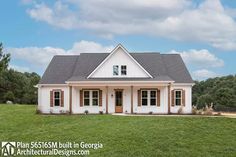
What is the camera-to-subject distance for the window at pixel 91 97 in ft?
112

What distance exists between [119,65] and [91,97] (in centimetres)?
361

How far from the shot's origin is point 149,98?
33938mm

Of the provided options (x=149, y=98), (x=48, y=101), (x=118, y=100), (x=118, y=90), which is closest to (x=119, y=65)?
(x=118, y=90)

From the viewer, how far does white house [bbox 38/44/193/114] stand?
33250 mm

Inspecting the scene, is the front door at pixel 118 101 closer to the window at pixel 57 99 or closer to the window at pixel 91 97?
the window at pixel 91 97

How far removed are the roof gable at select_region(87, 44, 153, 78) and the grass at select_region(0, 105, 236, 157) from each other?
727 cm

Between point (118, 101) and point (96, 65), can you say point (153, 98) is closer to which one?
point (118, 101)

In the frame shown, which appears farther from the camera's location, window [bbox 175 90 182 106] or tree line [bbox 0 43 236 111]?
tree line [bbox 0 43 236 111]

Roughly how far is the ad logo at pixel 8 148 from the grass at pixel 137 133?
1.03 meters

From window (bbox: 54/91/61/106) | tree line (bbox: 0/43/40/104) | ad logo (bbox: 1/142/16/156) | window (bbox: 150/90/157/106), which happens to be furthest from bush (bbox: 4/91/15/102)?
ad logo (bbox: 1/142/16/156)

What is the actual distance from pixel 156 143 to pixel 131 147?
4.80 ft

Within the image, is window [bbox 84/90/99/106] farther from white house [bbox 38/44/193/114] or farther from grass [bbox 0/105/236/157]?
grass [bbox 0/105/236/157]

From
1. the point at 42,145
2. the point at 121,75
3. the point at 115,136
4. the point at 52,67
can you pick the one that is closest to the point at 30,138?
the point at 42,145

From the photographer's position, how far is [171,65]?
37688 millimetres
